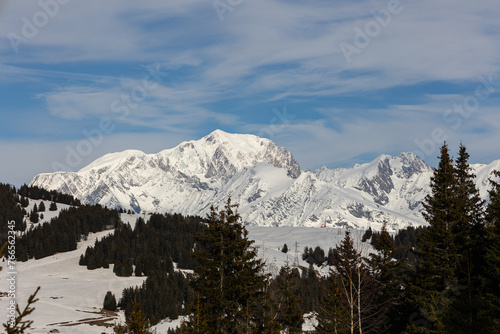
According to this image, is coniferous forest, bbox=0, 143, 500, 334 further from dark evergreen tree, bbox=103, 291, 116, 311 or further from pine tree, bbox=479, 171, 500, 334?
dark evergreen tree, bbox=103, 291, 116, 311

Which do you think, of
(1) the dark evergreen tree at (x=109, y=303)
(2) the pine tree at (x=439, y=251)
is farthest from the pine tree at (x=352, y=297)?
(1) the dark evergreen tree at (x=109, y=303)

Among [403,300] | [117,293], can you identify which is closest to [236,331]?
[403,300]

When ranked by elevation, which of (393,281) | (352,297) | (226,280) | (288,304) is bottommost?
(288,304)

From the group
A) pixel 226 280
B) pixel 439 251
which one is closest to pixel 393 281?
pixel 439 251

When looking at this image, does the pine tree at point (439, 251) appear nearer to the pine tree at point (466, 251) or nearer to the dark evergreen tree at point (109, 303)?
the pine tree at point (466, 251)

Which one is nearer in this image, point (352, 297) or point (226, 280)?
point (352, 297)

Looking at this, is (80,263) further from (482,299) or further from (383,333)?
(482,299)

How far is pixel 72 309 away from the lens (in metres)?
130

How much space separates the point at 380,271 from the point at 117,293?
121372mm

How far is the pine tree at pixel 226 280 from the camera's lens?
31859mm

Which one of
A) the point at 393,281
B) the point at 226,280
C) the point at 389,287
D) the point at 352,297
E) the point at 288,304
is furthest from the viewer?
the point at 393,281

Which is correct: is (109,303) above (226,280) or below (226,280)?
below

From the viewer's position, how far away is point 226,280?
3278 centimetres

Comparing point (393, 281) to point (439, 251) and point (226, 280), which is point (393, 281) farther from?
point (226, 280)
